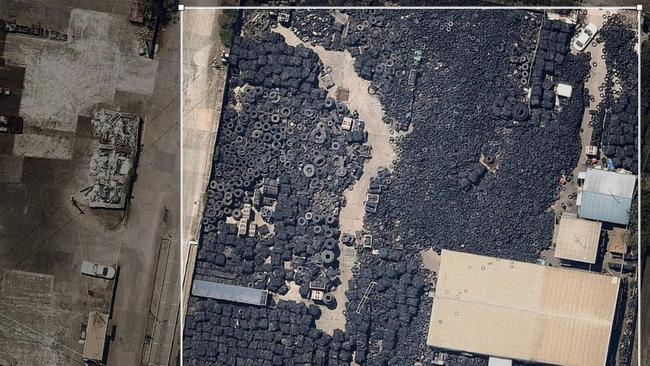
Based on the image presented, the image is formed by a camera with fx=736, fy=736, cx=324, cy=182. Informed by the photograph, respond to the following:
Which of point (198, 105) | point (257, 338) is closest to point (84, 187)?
point (198, 105)

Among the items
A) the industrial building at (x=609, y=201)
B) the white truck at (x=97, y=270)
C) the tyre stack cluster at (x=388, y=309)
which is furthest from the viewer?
the tyre stack cluster at (x=388, y=309)

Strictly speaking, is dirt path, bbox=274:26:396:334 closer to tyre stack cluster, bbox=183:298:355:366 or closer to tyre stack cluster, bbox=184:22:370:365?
tyre stack cluster, bbox=184:22:370:365

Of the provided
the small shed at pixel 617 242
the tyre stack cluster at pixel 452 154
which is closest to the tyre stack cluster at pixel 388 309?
the tyre stack cluster at pixel 452 154

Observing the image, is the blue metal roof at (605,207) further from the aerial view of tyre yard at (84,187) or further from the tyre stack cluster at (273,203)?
the aerial view of tyre yard at (84,187)

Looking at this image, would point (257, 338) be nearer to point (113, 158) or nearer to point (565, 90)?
point (113, 158)

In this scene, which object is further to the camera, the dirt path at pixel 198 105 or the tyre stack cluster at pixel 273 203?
the dirt path at pixel 198 105

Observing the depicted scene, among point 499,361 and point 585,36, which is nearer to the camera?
point 499,361
